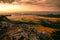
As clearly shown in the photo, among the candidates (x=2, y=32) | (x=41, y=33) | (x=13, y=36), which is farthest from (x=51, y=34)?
(x=2, y=32)

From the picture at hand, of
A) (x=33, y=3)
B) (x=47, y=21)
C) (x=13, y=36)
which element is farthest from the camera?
(x=33, y=3)

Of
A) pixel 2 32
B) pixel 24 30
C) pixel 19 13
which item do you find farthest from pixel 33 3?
pixel 2 32

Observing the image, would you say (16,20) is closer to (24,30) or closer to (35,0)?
(24,30)

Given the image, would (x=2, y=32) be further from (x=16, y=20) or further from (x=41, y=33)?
(x=41, y=33)

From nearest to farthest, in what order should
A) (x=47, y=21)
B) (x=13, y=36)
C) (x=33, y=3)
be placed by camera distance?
(x=13, y=36), (x=47, y=21), (x=33, y=3)

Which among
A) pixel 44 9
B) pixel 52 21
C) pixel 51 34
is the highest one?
pixel 44 9

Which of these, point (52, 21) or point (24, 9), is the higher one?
point (24, 9)

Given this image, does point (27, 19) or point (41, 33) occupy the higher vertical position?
point (27, 19)

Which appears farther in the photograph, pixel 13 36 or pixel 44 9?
pixel 44 9

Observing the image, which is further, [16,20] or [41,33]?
[16,20]
